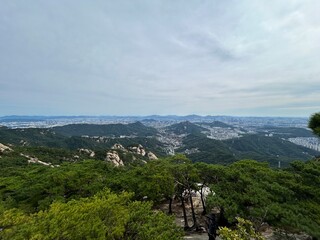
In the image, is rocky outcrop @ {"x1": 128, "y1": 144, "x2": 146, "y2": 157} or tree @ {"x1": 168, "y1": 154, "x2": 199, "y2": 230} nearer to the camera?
tree @ {"x1": 168, "y1": 154, "x2": 199, "y2": 230}

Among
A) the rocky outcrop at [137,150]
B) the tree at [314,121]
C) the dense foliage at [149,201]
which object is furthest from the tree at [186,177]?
the rocky outcrop at [137,150]

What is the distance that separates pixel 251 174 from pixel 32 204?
1907cm

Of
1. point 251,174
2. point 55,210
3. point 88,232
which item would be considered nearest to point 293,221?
point 251,174

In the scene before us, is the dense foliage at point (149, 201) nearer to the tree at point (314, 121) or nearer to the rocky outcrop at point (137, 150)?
the tree at point (314, 121)

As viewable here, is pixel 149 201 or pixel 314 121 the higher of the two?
pixel 314 121

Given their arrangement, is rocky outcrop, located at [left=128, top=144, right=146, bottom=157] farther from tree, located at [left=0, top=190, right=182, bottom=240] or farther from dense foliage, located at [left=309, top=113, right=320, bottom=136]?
tree, located at [left=0, top=190, right=182, bottom=240]

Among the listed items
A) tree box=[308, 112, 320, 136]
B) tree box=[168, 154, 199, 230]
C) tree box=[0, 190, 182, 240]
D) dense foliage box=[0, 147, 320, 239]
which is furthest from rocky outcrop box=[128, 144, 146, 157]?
tree box=[0, 190, 182, 240]

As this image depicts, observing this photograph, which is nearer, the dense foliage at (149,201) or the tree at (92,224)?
the tree at (92,224)

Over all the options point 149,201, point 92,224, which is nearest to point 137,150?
point 149,201

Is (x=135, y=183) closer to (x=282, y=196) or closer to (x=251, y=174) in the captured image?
(x=251, y=174)

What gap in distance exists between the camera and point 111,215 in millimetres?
12391

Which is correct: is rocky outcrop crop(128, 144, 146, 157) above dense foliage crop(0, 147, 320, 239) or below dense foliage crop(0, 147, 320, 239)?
below

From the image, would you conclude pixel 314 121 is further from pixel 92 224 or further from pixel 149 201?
pixel 92 224

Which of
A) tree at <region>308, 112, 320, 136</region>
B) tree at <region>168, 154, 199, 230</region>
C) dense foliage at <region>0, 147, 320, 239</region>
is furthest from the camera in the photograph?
tree at <region>308, 112, 320, 136</region>
